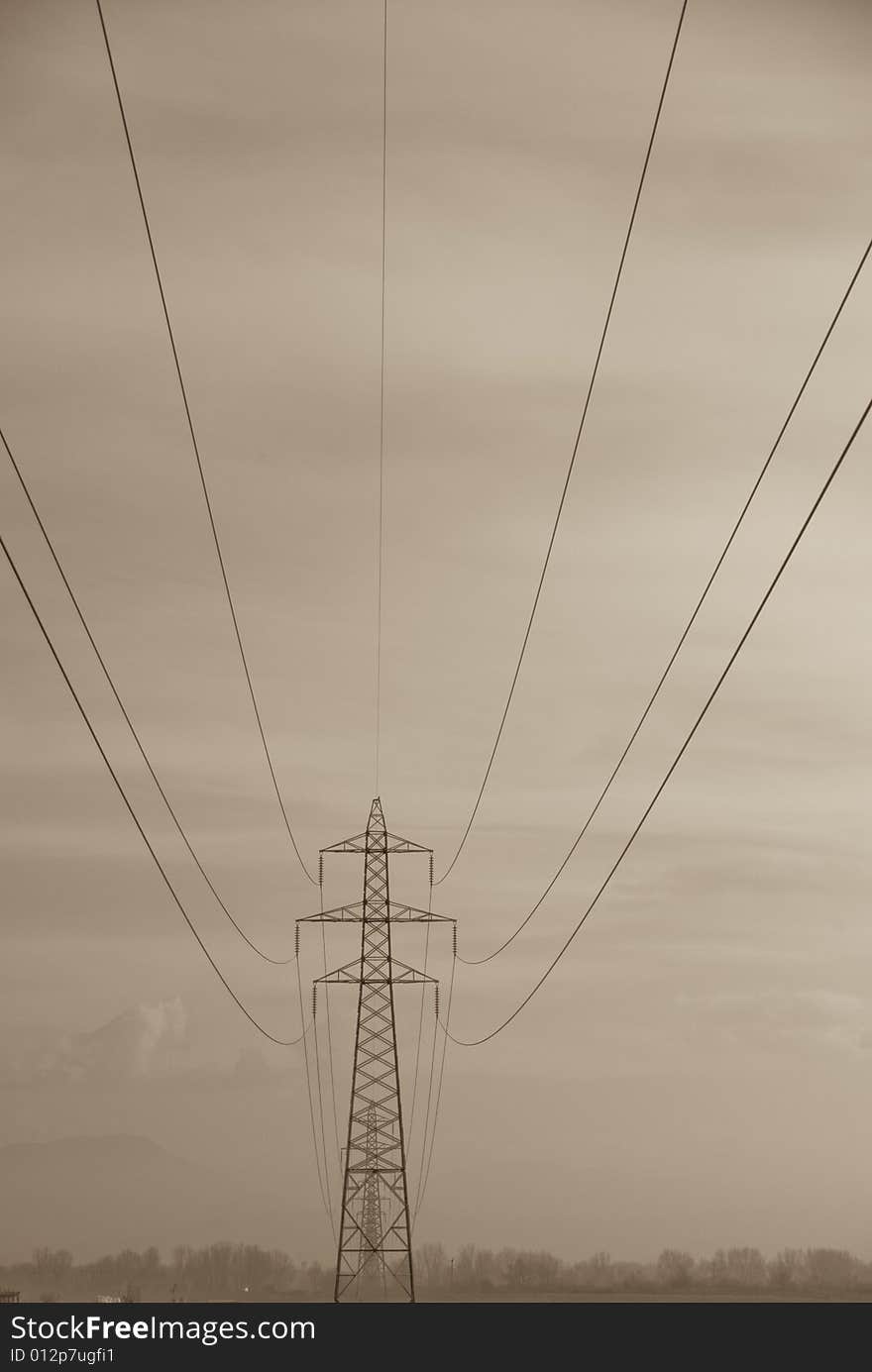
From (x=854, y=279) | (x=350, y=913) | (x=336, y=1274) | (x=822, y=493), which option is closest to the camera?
(x=854, y=279)

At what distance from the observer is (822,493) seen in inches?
696

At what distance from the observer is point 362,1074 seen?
4928 cm

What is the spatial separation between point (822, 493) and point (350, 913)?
38.3 meters

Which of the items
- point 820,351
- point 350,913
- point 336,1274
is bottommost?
point 336,1274

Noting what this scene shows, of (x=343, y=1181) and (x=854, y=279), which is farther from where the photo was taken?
(x=343, y=1181)
